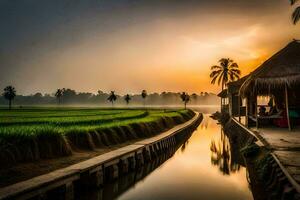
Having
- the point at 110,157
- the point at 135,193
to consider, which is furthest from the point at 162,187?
the point at 110,157

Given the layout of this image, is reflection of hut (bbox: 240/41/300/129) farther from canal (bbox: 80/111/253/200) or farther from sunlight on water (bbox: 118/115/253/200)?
sunlight on water (bbox: 118/115/253/200)

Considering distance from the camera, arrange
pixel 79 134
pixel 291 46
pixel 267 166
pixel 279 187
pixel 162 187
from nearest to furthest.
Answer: pixel 279 187
pixel 267 166
pixel 162 187
pixel 79 134
pixel 291 46

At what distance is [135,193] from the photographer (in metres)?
13.4

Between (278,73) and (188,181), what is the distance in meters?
9.33

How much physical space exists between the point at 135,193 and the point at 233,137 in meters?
16.2

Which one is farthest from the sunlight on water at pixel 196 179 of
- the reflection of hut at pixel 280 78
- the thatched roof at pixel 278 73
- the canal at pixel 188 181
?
the thatched roof at pixel 278 73

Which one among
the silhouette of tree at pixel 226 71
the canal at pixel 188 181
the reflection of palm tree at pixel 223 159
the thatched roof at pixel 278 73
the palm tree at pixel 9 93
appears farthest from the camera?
the palm tree at pixel 9 93

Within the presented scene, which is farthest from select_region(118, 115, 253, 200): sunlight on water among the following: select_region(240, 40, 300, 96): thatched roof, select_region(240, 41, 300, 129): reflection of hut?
select_region(240, 40, 300, 96): thatched roof

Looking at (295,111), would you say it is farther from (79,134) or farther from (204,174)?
(79,134)

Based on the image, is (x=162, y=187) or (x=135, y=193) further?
(x=162, y=187)

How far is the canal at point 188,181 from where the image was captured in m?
13.1

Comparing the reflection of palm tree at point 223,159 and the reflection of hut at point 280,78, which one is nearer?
the reflection of palm tree at point 223,159

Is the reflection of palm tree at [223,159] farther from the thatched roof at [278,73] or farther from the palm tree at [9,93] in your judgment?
the palm tree at [9,93]

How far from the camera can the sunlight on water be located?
1332cm
